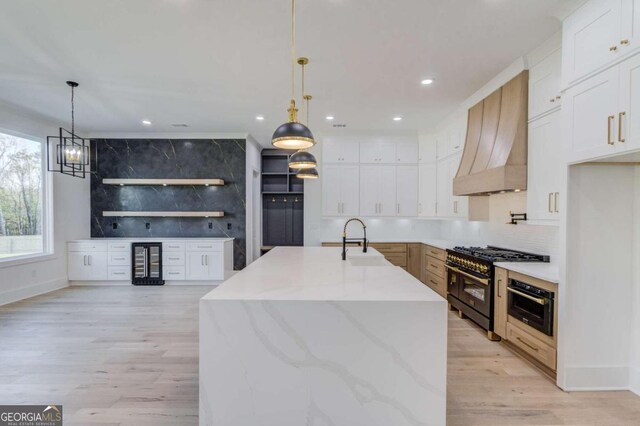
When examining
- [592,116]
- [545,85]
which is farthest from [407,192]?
[592,116]

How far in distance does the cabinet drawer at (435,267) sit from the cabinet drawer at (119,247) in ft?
18.4

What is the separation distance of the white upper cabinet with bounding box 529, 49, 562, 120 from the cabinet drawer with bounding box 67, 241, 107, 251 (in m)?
7.04

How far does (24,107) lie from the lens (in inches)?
186

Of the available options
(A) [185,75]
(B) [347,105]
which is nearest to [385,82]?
(B) [347,105]

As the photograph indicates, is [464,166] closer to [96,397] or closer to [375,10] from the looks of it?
[375,10]

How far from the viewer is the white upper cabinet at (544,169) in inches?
111

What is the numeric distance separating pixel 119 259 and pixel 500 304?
6308 millimetres

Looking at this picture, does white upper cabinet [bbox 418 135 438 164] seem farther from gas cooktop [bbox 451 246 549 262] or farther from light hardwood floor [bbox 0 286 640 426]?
light hardwood floor [bbox 0 286 640 426]

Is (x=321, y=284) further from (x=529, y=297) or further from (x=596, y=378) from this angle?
(x=596, y=378)

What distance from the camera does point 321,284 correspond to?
2049mm

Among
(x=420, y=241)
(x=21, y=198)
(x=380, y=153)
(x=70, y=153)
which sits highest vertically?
(x=380, y=153)

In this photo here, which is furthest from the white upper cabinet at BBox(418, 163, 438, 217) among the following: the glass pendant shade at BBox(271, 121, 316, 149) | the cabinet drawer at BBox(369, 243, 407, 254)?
the glass pendant shade at BBox(271, 121, 316, 149)

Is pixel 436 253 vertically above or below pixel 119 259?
above

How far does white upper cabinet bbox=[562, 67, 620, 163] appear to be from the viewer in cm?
208
